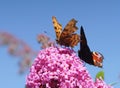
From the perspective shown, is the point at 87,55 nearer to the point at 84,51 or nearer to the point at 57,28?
the point at 84,51

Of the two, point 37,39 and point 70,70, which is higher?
point 37,39

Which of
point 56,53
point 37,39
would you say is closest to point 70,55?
point 56,53

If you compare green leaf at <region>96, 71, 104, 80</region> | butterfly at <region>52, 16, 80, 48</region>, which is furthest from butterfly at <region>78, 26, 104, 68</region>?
green leaf at <region>96, 71, 104, 80</region>

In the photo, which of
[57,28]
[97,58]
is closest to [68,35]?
[57,28]

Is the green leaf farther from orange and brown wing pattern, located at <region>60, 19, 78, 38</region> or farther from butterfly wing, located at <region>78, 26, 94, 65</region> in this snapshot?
orange and brown wing pattern, located at <region>60, 19, 78, 38</region>

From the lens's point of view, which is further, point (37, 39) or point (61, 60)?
point (37, 39)

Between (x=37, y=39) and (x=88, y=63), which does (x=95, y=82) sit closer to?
(x=88, y=63)

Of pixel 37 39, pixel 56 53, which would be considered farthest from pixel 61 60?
pixel 37 39
